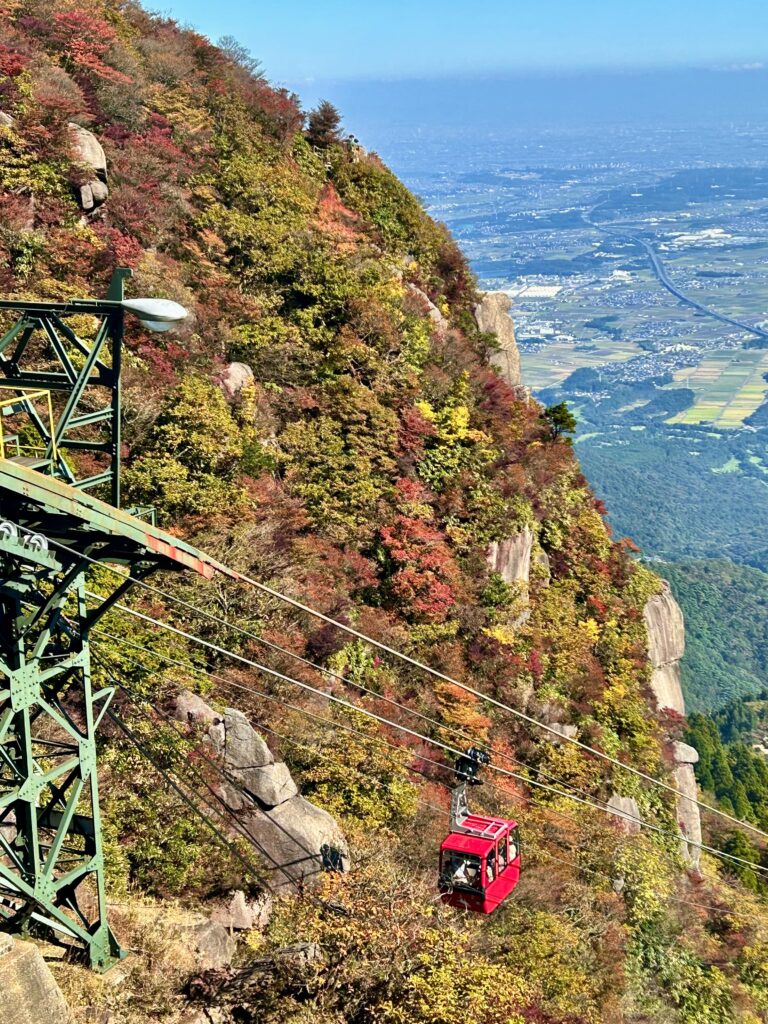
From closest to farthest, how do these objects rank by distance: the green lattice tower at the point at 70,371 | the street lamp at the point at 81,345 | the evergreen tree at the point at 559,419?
the street lamp at the point at 81,345, the green lattice tower at the point at 70,371, the evergreen tree at the point at 559,419

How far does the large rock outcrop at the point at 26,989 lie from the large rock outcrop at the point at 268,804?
5.90 metres

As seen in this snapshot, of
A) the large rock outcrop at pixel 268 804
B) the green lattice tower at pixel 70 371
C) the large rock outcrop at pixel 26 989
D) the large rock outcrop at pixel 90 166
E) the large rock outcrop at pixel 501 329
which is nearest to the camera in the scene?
the large rock outcrop at pixel 26 989

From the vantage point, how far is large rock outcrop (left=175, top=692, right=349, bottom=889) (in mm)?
14031

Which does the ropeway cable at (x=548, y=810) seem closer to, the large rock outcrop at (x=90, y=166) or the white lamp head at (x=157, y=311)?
the white lamp head at (x=157, y=311)

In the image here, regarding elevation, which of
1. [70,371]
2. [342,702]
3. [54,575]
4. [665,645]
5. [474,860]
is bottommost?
[665,645]

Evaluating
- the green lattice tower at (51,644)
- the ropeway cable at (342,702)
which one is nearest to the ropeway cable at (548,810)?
the ropeway cable at (342,702)

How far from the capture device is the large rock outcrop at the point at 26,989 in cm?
773

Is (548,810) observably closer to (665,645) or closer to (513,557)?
(513,557)

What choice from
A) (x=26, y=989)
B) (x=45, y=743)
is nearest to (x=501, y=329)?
(x=45, y=743)

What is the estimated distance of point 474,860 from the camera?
12.9m

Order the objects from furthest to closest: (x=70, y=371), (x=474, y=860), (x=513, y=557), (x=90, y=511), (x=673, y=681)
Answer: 1. (x=673, y=681)
2. (x=513, y=557)
3. (x=474, y=860)
4. (x=70, y=371)
5. (x=90, y=511)

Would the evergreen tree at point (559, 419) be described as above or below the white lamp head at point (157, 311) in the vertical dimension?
below

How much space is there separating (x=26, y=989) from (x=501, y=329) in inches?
1054

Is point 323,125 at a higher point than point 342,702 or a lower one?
higher
